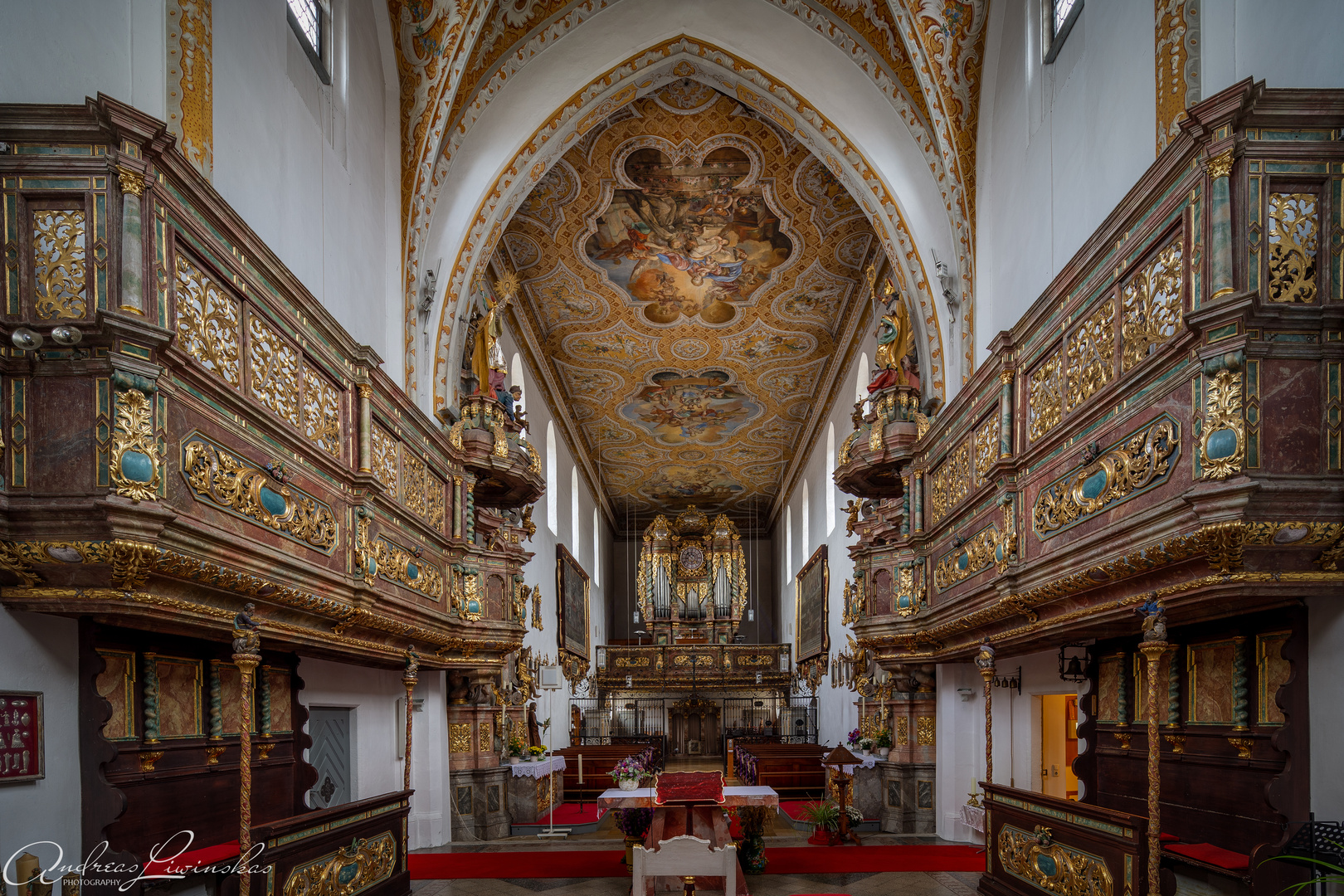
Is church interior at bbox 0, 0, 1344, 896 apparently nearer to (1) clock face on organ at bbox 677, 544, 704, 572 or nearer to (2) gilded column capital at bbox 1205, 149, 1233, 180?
(2) gilded column capital at bbox 1205, 149, 1233, 180

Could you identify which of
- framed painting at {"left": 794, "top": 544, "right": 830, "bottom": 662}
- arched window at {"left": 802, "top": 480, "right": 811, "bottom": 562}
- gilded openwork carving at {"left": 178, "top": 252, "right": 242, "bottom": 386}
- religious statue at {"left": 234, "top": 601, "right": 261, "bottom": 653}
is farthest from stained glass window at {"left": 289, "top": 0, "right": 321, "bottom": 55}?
arched window at {"left": 802, "top": 480, "right": 811, "bottom": 562}

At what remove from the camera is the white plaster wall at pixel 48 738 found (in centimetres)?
555

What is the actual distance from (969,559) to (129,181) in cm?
887

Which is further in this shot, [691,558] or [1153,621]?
[691,558]

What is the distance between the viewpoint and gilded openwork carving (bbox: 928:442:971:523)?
462 inches

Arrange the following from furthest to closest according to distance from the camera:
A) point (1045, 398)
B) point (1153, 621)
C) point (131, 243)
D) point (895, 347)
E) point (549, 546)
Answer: point (549, 546)
point (895, 347)
point (1045, 398)
point (1153, 621)
point (131, 243)

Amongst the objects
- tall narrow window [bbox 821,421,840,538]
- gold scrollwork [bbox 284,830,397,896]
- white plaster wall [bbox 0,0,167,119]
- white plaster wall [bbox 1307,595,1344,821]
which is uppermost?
white plaster wall [bbox 0,0,167,119]

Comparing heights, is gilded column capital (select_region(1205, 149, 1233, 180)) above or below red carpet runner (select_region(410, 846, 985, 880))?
above

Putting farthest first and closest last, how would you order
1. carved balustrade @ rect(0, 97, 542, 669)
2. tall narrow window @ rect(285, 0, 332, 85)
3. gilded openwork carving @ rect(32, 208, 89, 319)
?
tall narrow window @ rect(285, 0, 332, 85), gilded openwork carving @ rect(32, 208, 89, 319), carved balustrade @ rect(0, 97, 542, 669)

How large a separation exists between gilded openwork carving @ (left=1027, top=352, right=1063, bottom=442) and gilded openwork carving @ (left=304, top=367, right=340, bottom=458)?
6566 mm

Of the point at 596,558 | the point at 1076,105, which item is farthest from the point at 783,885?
the point at 596,558

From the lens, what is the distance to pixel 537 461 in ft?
52.8

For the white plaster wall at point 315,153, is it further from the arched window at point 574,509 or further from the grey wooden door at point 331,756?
the arched window at point 574,509

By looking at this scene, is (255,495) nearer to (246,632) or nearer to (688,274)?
(246,632)
